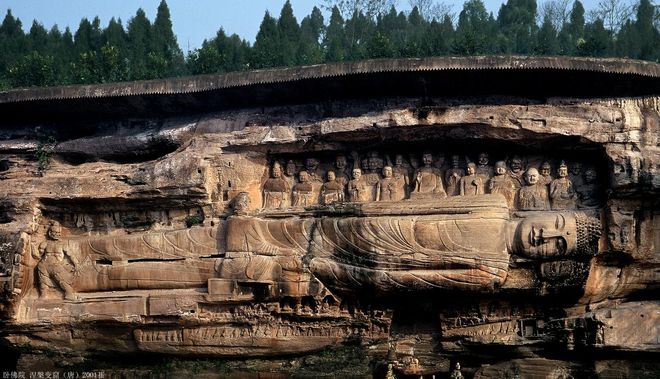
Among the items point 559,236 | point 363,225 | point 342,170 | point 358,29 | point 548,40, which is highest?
point 358,29

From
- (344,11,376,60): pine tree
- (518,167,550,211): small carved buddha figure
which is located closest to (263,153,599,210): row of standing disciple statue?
(518,167,550,211): small carved buddha figure

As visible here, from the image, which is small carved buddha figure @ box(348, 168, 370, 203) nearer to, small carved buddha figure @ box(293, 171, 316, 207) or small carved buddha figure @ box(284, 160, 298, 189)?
small carved buddha figure @ box(293, 171, 316, 207)

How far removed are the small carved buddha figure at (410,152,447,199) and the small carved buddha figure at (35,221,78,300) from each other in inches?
209

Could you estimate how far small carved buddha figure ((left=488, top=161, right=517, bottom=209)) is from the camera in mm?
12133

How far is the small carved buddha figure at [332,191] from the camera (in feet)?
41.6

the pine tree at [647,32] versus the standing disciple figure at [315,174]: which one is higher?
the pine tree at [647,32]

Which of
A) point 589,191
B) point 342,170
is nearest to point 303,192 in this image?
point 342,170

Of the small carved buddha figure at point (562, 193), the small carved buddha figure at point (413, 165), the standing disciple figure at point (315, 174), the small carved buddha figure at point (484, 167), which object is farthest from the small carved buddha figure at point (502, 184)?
the standing disciple figure at point (315, 174)

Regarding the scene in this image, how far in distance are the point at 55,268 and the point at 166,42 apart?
14645 mm

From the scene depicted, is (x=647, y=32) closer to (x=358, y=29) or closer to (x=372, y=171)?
(x=358, y=29)

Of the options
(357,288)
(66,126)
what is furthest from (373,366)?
(66,126)

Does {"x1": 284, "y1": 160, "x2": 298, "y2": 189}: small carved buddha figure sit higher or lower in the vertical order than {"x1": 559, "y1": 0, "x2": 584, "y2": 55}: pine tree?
lower

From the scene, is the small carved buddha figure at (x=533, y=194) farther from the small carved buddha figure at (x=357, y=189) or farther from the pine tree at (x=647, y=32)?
the pine tree at (x=647, y=32)

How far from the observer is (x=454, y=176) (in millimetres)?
12398
